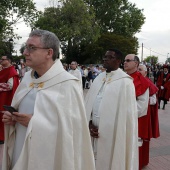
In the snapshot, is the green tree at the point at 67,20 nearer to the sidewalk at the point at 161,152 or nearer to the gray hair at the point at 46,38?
the sidewalk at the point at 161,152

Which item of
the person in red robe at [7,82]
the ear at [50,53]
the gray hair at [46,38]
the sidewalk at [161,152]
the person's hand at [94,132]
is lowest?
the sidewalk at [161,152]

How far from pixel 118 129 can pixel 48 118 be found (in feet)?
5.16

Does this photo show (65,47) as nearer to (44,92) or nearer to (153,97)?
(153,97)

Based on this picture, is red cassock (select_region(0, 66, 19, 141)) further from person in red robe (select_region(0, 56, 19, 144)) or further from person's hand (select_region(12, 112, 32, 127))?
person's hand (select_region(12, 112, 32, 127))

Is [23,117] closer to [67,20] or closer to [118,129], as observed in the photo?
[118,129]

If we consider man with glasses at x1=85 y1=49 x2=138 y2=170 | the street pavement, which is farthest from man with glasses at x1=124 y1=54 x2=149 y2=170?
man with glasses at x1=85 y1=49 x2=138 y2=170

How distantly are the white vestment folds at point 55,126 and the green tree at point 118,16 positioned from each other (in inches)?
1697

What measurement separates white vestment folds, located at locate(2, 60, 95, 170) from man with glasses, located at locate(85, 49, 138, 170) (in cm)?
129

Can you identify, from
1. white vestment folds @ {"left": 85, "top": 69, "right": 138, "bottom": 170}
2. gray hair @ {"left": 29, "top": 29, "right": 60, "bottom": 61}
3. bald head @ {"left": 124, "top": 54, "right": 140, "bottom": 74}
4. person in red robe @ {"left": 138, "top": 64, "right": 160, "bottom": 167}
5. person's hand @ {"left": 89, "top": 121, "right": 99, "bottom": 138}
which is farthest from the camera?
person in red robe @ {"left": 138, "top": 64, "right": 160, "bottom": 167}

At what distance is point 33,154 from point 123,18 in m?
46.3

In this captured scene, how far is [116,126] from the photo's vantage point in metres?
3.54

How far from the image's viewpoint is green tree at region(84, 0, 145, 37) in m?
45.4

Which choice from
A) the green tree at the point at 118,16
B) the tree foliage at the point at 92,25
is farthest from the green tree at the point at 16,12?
the green tree at the point at 118,16

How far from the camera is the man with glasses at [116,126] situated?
11.5ft
